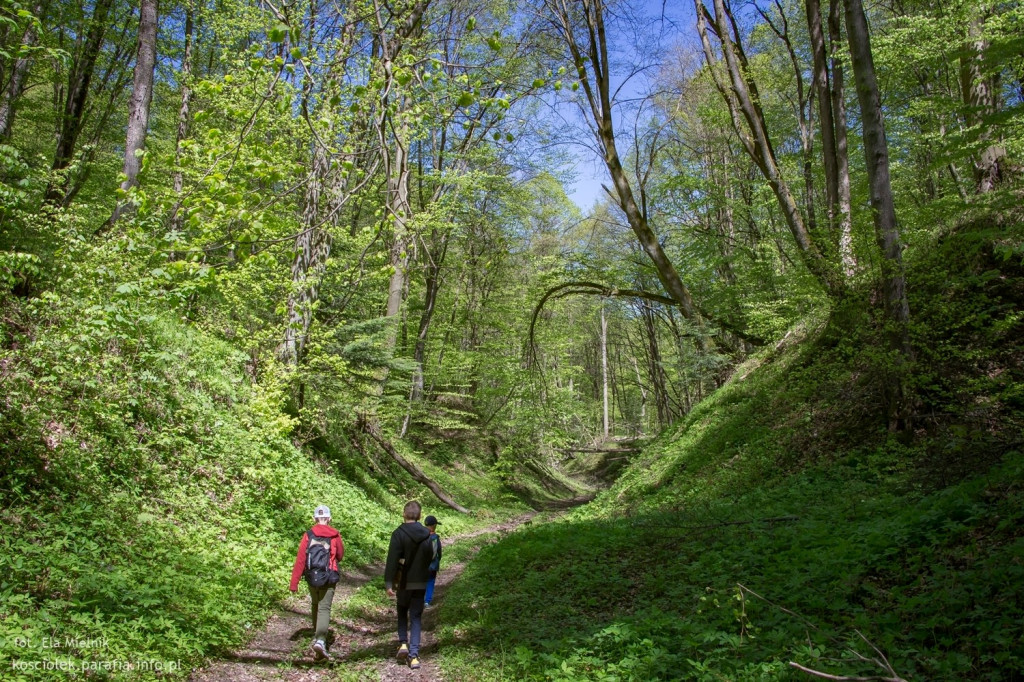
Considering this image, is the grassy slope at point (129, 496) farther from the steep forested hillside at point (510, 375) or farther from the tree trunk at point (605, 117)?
the tree trunk at point (605, 117)

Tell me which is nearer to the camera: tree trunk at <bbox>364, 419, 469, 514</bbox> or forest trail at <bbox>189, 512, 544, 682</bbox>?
forest trail at <bbox>189, 512, 544, 682</bbox>

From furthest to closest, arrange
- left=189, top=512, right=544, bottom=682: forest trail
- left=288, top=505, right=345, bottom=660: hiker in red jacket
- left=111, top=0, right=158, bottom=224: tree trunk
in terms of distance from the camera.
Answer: left=111, top=0, right=158, bottom=224: tree trunk → left=288, top=505, right=345, bottom=660: hiker in red jacket → left=189, top=512, right=544, bottom=682: forest trail

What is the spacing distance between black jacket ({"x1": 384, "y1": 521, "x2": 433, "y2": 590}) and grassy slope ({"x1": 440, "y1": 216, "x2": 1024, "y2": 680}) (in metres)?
0.82

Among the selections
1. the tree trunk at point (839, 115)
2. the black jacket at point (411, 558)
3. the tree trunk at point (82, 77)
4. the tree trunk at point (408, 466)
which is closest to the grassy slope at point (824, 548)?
the black jacket at point (411, 558)

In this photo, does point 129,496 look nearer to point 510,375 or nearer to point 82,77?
point 82,77

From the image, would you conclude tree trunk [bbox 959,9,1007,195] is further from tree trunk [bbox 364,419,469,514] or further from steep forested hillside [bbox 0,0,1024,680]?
tree trunk [bbox 364,419,469,514]

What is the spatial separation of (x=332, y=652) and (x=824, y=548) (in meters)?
4.89

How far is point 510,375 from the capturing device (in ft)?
55.2

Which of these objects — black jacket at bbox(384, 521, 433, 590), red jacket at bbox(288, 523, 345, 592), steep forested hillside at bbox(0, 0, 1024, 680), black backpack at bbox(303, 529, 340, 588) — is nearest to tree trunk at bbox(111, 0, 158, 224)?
steep forested hillside at bbox(0, 0, 1024, 680)

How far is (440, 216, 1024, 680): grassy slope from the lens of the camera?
11.6ft

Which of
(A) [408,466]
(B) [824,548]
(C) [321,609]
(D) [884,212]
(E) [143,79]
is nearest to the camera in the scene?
(B) [824,548]

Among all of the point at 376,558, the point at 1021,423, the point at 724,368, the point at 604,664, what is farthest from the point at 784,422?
the point at 376,558

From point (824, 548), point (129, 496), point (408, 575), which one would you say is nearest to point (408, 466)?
point (129, 496)

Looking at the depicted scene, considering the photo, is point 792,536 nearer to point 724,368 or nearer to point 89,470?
point 89,470
